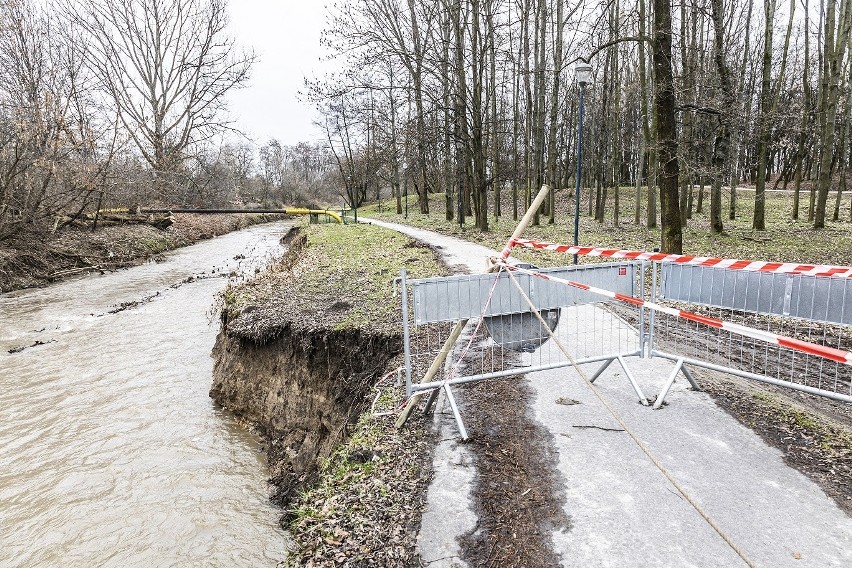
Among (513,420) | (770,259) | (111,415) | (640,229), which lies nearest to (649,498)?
(513,420)

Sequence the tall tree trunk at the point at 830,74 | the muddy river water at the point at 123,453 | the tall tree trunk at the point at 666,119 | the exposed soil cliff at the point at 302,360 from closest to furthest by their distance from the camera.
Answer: the muddy river water at the point at 123,453
the exposed soil cliff at the point at 302,360
the tall tree trunk at the point at 666,119
the tall tree trunk at the point at 830,74

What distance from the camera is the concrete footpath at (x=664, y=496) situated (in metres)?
3.10

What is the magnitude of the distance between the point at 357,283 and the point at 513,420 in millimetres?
6771

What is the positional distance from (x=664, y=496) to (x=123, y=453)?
6851 millimetres

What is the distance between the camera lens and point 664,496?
3.65 m

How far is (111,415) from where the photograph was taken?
7996 millimetres

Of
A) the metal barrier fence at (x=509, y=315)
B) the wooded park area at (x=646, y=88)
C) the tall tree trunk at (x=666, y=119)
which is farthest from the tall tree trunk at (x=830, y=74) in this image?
the metal barrier fence at (x=509, y=315)

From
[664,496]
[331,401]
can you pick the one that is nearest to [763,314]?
[664,496]

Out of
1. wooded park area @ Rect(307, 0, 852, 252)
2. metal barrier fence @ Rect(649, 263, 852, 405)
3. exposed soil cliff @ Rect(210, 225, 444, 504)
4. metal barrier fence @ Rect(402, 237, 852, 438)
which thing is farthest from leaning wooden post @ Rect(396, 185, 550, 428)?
wooded park area @ Rect(307, 0, 852, 252)

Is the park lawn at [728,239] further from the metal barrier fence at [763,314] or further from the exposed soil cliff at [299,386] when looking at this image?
the exposed soil cliff at [299,386]

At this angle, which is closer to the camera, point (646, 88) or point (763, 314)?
point (763, 314)

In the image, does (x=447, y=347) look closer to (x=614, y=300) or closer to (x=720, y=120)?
(x=614, y=300)

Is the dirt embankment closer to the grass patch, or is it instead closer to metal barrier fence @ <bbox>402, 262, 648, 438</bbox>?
the grass patch

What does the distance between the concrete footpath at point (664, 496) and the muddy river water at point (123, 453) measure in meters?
2.30
